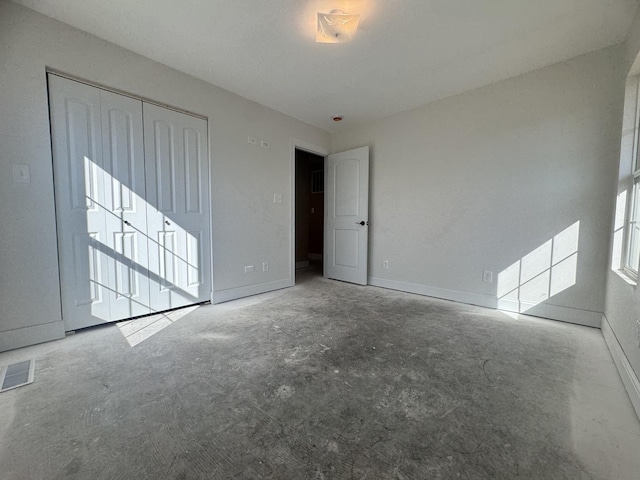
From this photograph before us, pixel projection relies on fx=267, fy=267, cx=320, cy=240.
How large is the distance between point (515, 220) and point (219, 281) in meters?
3.32

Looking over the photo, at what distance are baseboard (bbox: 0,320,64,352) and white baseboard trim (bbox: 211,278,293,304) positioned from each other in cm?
128

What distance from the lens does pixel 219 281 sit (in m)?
3.12

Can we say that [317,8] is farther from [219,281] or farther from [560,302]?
[560,302]

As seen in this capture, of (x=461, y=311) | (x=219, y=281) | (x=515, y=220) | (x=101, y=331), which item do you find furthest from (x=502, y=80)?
(x=101, y=331)

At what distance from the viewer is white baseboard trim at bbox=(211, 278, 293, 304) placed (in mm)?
3127

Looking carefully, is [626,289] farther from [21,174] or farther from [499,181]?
[21,174]

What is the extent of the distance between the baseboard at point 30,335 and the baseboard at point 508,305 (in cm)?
350

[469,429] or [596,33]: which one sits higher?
[596,33]

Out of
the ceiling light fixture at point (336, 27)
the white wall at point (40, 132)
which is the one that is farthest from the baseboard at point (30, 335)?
the ceiling light fixture at point (336, 27)

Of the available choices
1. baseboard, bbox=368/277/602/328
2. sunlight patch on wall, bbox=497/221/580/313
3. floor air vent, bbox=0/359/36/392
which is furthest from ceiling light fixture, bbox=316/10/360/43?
floor air vent, bbox=0/359/36/392

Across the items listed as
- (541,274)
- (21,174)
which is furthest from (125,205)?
(541,274)

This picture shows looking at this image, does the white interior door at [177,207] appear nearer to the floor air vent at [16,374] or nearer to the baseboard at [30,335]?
the baseboard at [30,335]

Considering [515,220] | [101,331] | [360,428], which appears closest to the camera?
[360,428]

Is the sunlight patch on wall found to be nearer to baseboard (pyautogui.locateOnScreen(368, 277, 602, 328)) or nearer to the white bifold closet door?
baseboard (pyautogui.locateOnScreen(368, 277, 602, 328))
